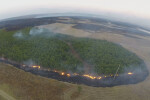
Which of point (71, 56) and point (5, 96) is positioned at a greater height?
point (71, 56)

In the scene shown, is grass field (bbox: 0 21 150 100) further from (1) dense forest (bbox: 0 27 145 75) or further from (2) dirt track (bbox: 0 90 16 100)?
(1) dense forest (bbox: 0 27 145 75)

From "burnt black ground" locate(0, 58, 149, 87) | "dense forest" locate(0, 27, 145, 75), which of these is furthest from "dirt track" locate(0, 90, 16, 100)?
"dense forest" locate(0, 27, 145, 75)

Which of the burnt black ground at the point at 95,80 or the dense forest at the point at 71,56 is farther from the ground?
the dense forest at the point at 71,56

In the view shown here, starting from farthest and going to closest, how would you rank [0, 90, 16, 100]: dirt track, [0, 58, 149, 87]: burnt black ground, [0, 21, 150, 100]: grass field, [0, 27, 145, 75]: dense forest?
[0, 27, 145, 75]: dense forest
[0, 58, 149, 87]: burnt black ground
[0, 21, 150, 100]: grass field
[0, 90, 16, 100]: dirt track

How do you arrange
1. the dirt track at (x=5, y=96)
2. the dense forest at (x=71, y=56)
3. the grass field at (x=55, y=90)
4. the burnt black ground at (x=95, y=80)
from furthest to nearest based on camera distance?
the dense forest at (x=71, y=56) < the burnt black ground at (x=95, y=80) < the grass field at (x=55, y=90) < the dirt track at (x=5, y=96)

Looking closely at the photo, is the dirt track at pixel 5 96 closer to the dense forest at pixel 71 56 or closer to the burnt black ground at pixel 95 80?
the burnt black ground at pixel 95 80

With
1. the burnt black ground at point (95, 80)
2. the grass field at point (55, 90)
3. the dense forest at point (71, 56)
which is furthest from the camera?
the dense forest at point (71, 56)

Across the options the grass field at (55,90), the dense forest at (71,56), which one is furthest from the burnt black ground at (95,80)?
the dense forest at (71,56)

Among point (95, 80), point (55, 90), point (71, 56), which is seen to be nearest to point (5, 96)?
point (55, 90)

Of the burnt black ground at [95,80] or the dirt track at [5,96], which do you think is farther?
the burnt black ground at [95,80]

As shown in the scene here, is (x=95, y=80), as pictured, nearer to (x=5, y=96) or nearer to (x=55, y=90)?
(x=55, y=90)

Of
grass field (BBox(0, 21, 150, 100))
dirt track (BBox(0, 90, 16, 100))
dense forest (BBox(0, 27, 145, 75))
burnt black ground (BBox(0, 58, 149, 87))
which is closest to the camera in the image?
dirt track (BBox(0, 90, 16, 100))
